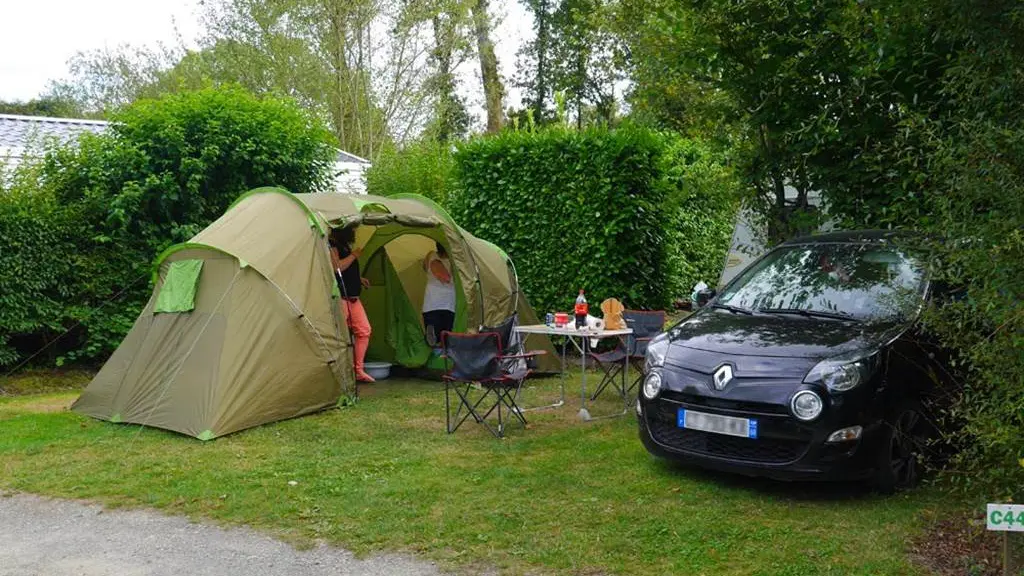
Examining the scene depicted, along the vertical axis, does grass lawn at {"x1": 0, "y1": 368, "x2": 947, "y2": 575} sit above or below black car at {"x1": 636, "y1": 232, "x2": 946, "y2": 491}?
below

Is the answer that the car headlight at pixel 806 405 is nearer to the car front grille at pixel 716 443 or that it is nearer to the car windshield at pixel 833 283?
the car front grille at pixel 716 443

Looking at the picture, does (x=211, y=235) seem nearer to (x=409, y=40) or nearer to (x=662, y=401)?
(x=662, y=401)

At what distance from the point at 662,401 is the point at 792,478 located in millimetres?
914

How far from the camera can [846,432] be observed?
509 cm

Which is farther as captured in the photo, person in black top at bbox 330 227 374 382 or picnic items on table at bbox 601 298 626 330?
person in black top at bbox 330 227 374 382

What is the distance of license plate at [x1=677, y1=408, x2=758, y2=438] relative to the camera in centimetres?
525

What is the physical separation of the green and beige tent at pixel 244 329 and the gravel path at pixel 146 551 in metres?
1.82

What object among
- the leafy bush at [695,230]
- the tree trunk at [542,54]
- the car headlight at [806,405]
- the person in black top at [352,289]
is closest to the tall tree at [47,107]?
the tree trunk at [542,54]

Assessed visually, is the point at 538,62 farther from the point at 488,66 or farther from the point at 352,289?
the point at 352,289

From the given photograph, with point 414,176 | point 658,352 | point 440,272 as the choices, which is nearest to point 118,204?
point 440,272

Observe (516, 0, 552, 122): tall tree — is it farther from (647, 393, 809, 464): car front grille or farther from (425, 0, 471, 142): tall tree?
(647, 393, 809, 464): car front grille

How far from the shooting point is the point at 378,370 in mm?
10367

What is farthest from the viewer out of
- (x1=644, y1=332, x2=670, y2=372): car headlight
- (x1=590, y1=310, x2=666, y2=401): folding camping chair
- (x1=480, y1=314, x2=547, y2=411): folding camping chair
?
(x1=590, y1=310, x2=666, y2=401): folding camping chair

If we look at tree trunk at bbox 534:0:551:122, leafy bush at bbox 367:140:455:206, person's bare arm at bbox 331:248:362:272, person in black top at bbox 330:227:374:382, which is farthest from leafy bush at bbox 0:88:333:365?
tree trunk at bbox 534:0:551:122
